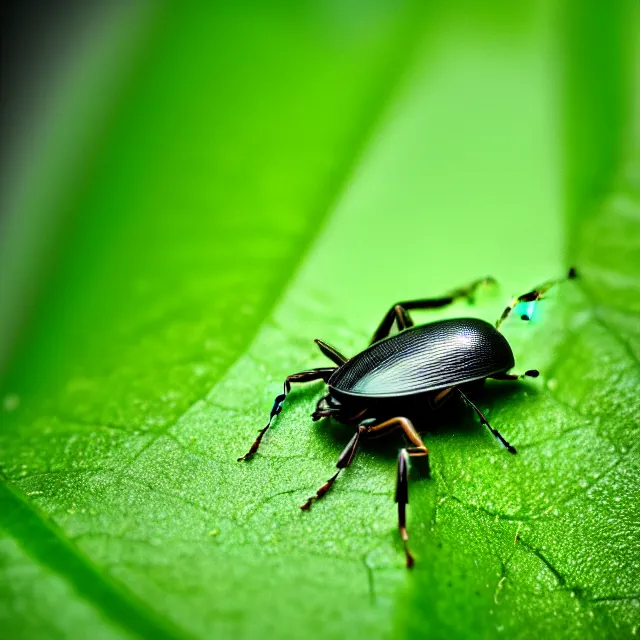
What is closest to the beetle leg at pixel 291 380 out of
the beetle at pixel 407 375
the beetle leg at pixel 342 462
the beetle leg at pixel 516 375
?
the beetle at pixel 407 375

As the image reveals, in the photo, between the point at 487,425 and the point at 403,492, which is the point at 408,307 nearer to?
the point at 487,425

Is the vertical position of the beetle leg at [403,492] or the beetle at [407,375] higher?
the beetle at [407,375]

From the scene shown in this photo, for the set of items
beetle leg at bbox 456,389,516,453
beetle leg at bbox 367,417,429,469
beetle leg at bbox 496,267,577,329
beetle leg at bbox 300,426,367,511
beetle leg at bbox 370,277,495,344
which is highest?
beetle leg at bbox 496,267,577,329

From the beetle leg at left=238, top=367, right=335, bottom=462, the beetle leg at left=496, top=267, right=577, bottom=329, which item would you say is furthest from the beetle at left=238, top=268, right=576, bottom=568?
the beetle leg at left=496, top=267, right=577, bottom=329

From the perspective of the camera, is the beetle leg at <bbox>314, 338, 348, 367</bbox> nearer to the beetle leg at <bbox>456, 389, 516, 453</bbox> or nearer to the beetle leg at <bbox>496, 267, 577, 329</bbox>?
the beetle leg at <bbox>456, 389, 516, 453</bbox>

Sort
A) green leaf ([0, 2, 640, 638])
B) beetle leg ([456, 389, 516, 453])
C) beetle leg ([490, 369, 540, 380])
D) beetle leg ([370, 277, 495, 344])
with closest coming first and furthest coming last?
green leaf ([0, 2, 640, 638])
beetle leg ([456, 389, 516, 453])
beetle leg ([490, 369, 540, 380])
beetle leg ([370, 277, 495, 344])

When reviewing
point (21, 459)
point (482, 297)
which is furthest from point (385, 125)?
point (21, 459)

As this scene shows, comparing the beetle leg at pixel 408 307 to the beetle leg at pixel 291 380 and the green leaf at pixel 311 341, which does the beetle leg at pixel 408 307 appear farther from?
the beetle leg at pixel 291 380
